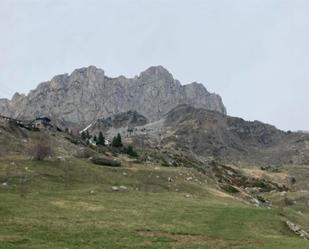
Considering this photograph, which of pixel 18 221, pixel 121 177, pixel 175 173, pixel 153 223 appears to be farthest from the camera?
pixel 175 173

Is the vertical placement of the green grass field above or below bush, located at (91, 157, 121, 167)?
below

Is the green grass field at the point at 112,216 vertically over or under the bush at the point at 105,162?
under

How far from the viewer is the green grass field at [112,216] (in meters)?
43.2

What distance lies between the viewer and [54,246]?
39.2 m

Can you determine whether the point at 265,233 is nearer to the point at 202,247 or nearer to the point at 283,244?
the point at 283,244

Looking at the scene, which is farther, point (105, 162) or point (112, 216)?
point (105, 162)

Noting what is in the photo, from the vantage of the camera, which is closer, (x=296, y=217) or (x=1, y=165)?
(x=296, y=217)

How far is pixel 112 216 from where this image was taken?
5272 cm

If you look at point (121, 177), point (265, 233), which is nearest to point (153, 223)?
point (265, 233)

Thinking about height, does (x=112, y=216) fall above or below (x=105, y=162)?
below

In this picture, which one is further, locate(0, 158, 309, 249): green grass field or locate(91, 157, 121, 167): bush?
locate(91, 157, 121, 167): bush

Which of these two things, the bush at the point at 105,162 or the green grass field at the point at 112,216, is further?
the bush at the point at 105,162

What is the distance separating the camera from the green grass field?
142 ft

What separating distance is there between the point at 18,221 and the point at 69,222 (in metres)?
4.79
